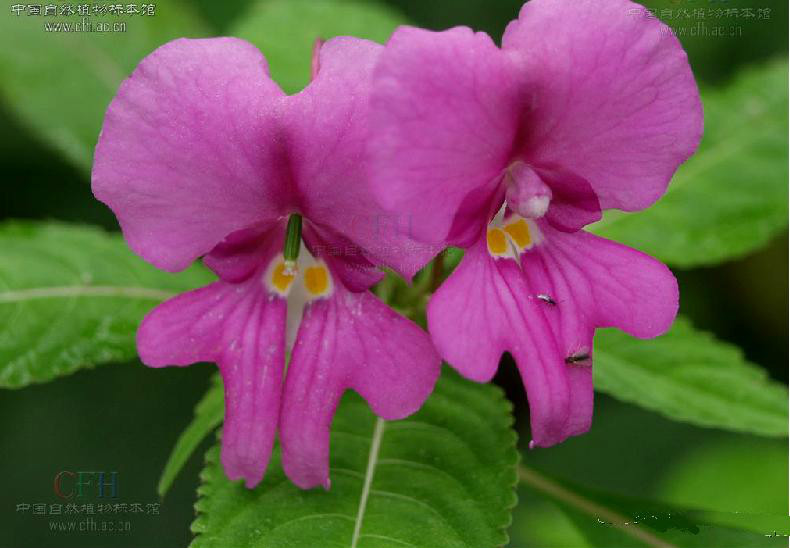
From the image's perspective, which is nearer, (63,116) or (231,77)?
(231,77)

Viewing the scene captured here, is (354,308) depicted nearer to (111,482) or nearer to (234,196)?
(234,196)

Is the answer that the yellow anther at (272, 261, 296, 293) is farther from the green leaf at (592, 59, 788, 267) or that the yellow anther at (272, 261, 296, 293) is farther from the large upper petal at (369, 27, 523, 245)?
the green leaf at (592, 59, 788, 267)

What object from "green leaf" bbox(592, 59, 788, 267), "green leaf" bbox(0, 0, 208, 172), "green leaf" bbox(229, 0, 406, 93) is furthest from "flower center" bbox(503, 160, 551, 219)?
"green leaf" bbox(0, 0, 208, 172)

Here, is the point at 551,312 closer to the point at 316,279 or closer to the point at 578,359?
the point at 578,359

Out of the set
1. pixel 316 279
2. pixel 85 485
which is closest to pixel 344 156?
pixel 316 279

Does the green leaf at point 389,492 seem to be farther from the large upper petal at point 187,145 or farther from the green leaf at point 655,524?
the large upper petal at point 187,145

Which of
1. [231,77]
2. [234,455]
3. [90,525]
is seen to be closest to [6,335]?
[90,525]

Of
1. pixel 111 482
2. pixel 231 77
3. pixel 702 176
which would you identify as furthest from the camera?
pixel 702 176
